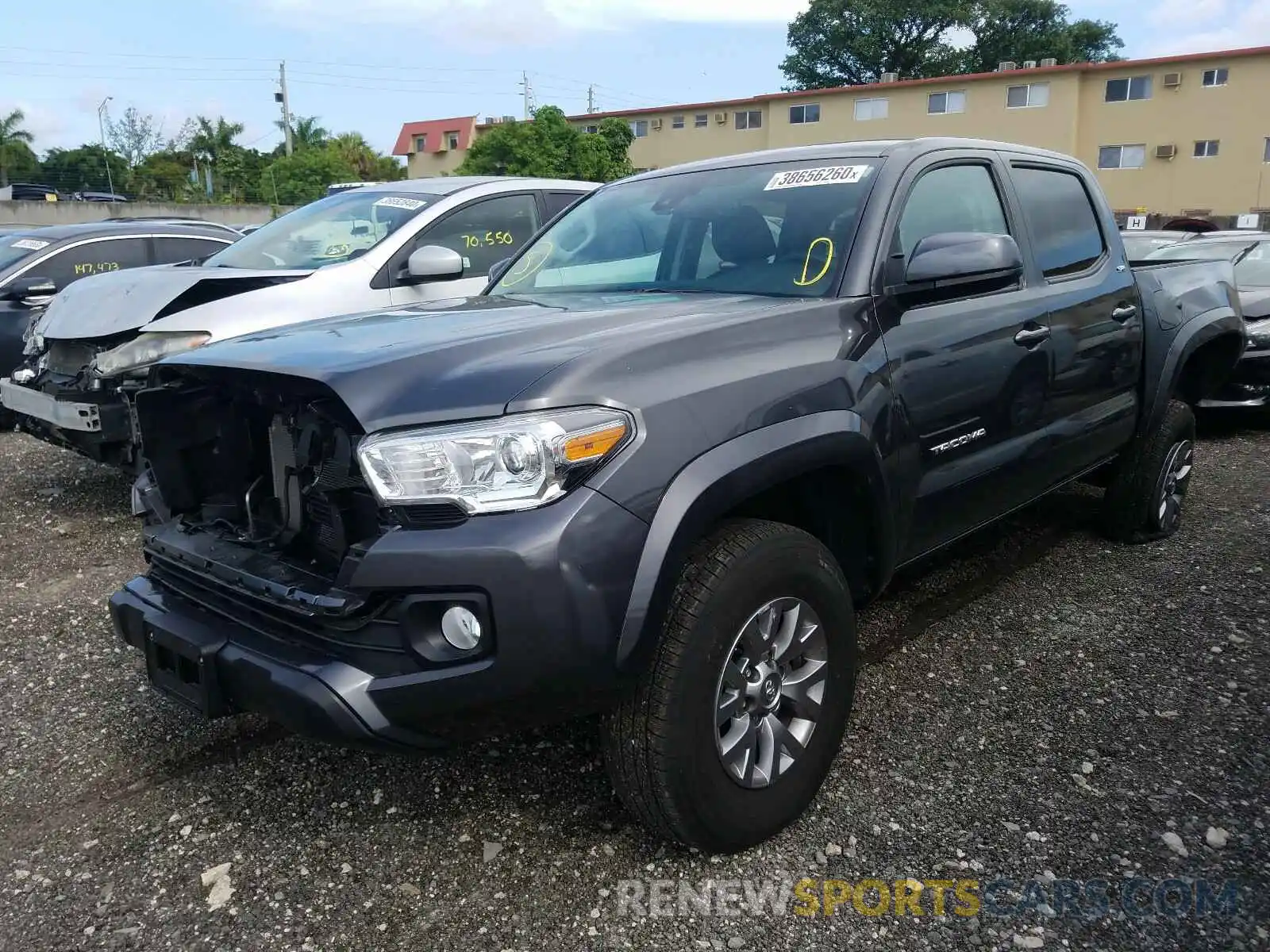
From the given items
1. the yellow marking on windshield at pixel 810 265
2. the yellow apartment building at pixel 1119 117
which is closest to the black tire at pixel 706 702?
the yellow marking on windshield at pixel 810 265

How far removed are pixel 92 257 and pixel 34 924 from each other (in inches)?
276

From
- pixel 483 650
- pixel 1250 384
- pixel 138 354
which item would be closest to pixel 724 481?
pixel 483 650

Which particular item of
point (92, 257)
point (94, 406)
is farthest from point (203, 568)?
point (92, 257)

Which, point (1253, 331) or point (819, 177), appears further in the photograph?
point (1253, 331)

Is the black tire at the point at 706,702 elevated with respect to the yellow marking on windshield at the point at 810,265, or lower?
lower

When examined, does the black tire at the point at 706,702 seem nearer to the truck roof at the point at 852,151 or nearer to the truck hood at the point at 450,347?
the truck hood at the point at 450,347

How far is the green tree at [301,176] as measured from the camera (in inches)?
1737

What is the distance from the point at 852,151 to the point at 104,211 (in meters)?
32.5

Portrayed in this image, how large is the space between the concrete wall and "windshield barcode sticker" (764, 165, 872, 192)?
27066mm

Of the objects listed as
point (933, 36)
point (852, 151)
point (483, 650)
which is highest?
point (933, 36)

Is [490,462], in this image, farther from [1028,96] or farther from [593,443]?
[1028,96]

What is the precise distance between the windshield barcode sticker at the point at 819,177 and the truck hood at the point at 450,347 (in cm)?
53

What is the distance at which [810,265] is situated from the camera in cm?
292

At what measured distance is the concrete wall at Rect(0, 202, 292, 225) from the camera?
28594 millimetres
